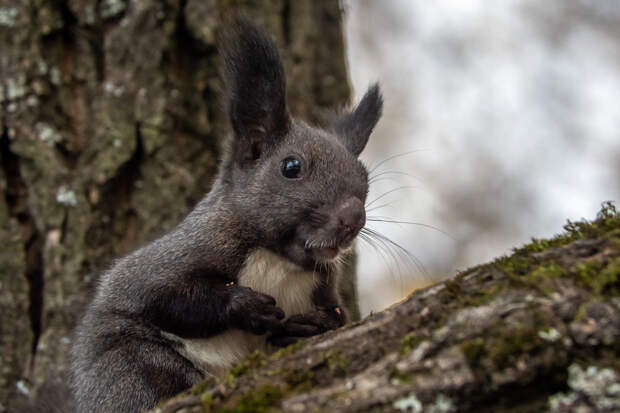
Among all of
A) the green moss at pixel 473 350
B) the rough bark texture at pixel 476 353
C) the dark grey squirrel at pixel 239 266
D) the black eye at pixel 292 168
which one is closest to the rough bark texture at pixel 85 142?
the dark grey squirrel at pixel 239 266

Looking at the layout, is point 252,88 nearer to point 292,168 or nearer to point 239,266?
point 292,168

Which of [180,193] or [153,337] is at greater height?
[180,193]

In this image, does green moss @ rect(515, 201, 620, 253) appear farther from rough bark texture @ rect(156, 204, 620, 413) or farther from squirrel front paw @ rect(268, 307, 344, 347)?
squirrel front paw @ rect(268, 307, 344, 347)

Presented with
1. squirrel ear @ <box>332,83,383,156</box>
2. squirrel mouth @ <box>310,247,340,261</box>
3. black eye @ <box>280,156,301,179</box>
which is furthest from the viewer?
squirrel ear @ <box>332,83,383,156</box>

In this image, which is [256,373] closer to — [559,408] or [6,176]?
[559,408]

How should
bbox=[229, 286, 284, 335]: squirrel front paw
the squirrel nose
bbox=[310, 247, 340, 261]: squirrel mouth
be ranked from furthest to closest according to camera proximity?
bbox=[310, 247, 340, 261]: squirrel mouth < the squirrel nose < bbox=[229, 286, 284, 335]: squirrel front paw

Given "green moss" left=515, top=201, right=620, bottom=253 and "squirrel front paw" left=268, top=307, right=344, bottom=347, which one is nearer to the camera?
"green moss" left=515, top=201, right=620, bottom=253

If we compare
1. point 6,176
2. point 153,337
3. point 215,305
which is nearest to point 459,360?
point 215,305

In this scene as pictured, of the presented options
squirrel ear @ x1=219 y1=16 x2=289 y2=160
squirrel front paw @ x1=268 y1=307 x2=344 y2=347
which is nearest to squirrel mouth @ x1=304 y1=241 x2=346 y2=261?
squirrel front paw @ x1=268 y1=307 x2=344 y2=347
